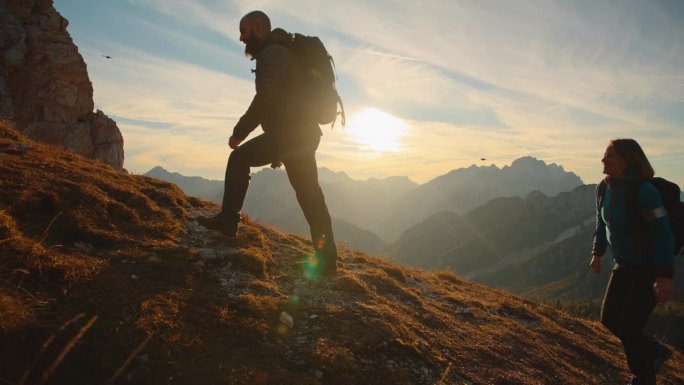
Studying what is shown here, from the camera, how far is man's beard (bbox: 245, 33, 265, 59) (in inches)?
230

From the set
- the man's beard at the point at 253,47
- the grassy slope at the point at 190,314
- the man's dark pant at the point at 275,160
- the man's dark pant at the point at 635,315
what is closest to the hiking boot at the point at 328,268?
the grassy slope at the point at 190,314

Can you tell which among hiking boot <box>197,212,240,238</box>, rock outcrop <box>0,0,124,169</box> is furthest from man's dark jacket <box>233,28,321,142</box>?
rock outcrop <box>0,0,124,169</box>

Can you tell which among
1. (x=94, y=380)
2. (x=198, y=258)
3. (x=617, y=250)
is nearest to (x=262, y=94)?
(x=198, y=258)

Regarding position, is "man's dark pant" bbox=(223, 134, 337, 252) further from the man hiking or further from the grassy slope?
the grassy slope

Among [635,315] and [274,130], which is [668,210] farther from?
[274,130]

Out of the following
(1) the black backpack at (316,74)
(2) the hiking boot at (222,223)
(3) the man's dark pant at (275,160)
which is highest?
(1) the black backpack at (316,74)

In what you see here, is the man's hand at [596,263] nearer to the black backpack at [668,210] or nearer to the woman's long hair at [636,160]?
the black backpack at [668,210]

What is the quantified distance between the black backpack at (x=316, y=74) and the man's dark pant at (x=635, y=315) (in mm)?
4725

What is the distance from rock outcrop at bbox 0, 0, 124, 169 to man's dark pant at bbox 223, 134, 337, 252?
23400 millimetres

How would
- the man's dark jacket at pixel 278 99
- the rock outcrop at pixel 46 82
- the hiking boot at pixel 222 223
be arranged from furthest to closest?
the rock outcrop at pixel 46 82 → the hiking boot at pixel 222 223 → the man's dark jacket at pixel 278 99

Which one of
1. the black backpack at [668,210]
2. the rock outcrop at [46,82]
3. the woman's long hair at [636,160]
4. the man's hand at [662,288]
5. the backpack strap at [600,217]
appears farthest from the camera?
the rock outcrop at [46,82]

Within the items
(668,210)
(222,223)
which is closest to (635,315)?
(668,210)

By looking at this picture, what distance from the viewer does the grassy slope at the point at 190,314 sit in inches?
137

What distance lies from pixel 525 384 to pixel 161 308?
4822 millimetres
